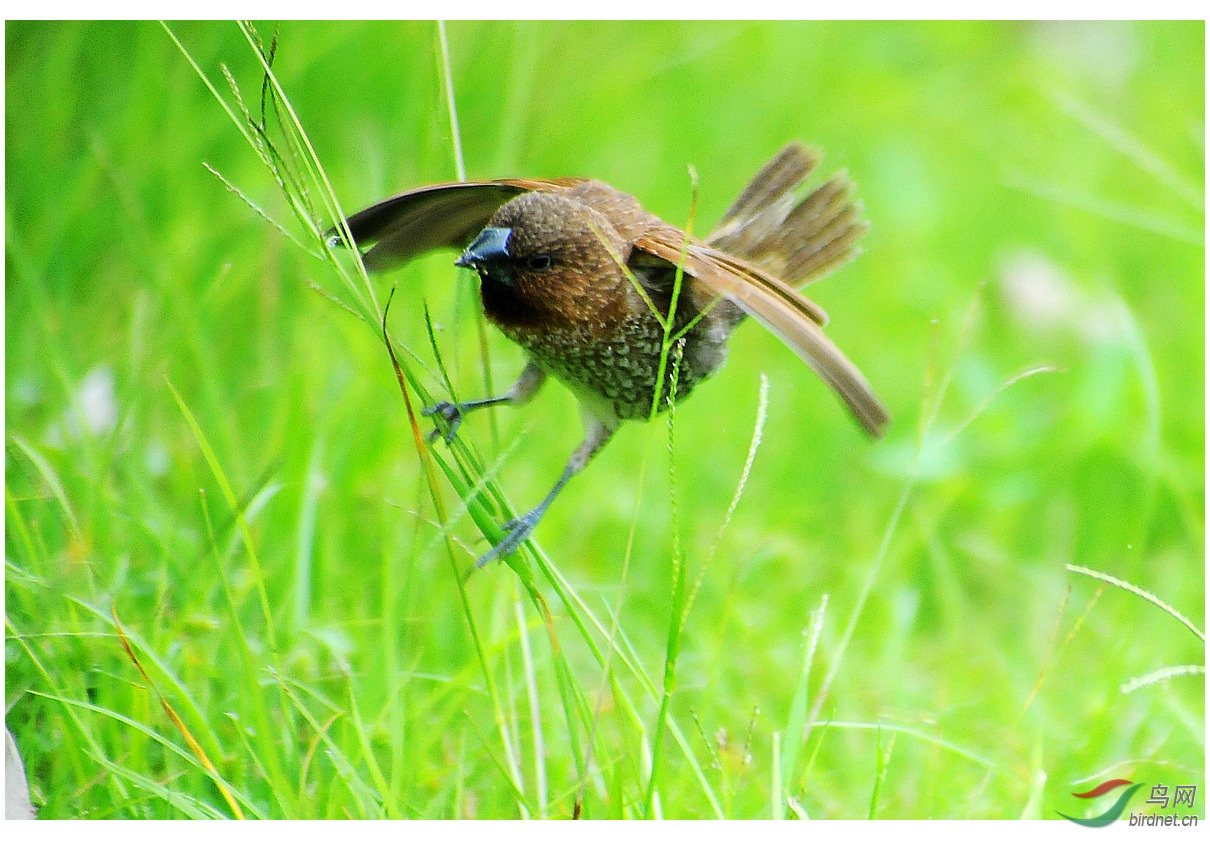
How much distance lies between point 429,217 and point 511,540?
62 centimetres

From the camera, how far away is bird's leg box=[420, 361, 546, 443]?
2.06m

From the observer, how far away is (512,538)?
200 centimetres

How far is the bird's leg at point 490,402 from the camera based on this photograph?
206cm

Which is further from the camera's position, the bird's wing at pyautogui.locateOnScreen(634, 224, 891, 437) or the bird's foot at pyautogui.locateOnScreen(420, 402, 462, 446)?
the bird's foot at pyautogui.locateOnScreen(420, 402, 462, 446)

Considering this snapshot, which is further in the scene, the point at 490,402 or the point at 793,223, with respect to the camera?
the point at 793,223

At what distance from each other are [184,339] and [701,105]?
2048 mm

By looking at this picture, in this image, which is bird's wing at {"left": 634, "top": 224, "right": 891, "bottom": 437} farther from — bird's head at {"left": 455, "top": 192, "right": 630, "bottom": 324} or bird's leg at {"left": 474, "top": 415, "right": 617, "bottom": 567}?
bird's leg at {"left": 474, "top": 415, "right": 617, "bottom": 567}

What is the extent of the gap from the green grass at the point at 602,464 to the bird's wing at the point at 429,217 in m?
0.08
